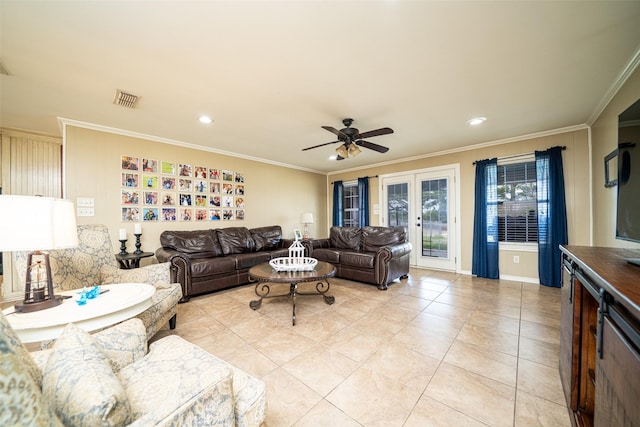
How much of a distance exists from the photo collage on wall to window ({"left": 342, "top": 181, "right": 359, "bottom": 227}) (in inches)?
113

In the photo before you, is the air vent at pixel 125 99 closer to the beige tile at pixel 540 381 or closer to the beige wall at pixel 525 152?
the beige tile at pixel 540 381

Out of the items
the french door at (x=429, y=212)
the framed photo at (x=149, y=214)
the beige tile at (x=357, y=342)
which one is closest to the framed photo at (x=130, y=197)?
the framed photo at (x=149, y=214)

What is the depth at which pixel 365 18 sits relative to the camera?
156 cm

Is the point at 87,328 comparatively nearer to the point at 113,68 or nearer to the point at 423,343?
the point at 113,68

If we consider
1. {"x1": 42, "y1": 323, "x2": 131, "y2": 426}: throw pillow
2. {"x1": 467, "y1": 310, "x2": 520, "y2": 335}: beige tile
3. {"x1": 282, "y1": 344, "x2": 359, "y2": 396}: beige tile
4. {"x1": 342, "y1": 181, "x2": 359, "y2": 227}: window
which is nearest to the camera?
{"x1": 42, "y1": 323, "x2": 131, "y2": 426}: throw pillow

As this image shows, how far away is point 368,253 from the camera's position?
3994 millimetres

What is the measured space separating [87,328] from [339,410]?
4.93ft

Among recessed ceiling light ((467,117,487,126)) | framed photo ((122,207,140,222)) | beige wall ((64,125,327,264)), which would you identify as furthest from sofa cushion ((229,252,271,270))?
recessed ceiling light ((467,117,487,126))

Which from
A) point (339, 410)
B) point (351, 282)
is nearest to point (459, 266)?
point (351, 282)

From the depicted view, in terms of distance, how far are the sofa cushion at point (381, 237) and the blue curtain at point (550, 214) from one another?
2.07 m

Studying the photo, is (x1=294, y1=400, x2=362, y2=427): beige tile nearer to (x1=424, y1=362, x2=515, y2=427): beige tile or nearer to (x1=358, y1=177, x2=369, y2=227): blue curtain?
(x1=424, y1=362, x2=515, y2=427): beige tile

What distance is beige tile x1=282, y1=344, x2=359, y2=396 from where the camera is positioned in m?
1.63

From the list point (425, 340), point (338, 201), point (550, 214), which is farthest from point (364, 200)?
point (425, 340)

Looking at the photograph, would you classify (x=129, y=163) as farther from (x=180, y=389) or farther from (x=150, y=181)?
(x=180, y=389)
